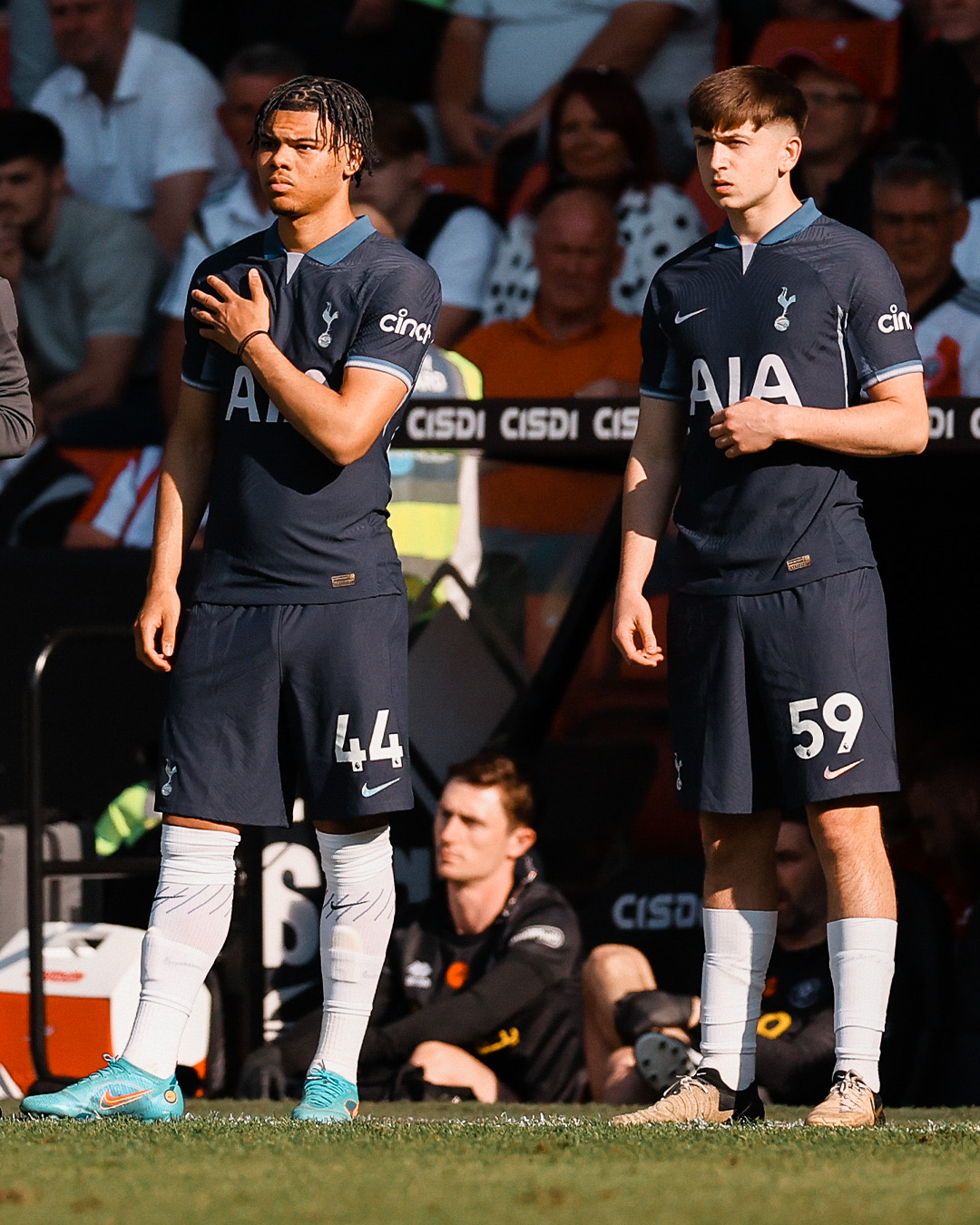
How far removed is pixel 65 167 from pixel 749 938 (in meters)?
5.96

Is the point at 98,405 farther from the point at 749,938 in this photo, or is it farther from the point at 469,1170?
the point at 469,1170

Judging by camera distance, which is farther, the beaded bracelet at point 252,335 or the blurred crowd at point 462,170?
the blurred crowd at point 462,170

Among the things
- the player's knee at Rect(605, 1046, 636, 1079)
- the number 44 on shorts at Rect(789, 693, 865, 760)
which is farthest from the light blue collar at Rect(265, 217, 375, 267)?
the player's knee at Rect(605, 1046, 636, 1079)

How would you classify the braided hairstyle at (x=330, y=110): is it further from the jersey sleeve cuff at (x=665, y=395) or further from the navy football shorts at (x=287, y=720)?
the navy football shorts at (x=287, y=720)

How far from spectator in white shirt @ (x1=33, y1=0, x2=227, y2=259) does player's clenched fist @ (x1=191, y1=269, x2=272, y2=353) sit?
15.7 ft

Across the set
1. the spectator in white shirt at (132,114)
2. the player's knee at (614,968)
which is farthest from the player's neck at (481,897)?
the spectator in white shirt at (132,114)

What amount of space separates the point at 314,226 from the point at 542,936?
7.83 feet

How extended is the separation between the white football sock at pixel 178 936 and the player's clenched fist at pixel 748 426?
1.10 m

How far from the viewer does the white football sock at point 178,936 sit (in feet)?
10.8

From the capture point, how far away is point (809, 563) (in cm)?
332

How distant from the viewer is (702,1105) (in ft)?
10.8

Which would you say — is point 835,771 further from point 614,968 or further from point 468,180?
point 468,180

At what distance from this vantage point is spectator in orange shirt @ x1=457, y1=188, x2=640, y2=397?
6.77m

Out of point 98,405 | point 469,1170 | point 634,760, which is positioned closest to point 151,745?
point 634,760
